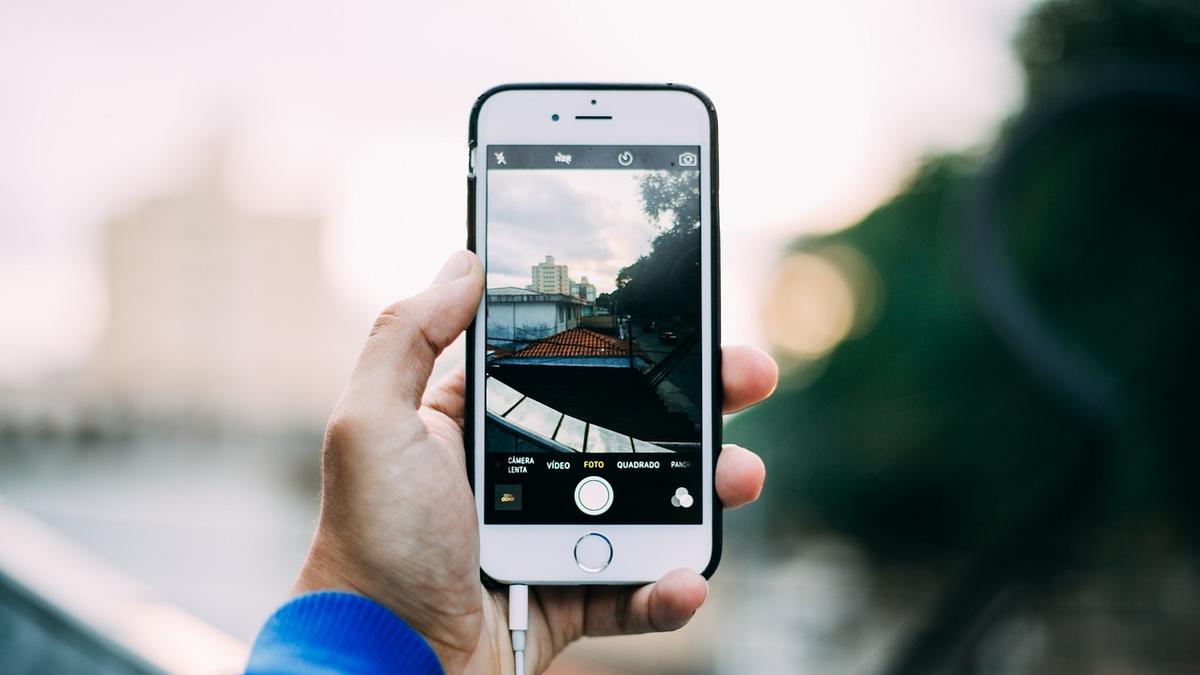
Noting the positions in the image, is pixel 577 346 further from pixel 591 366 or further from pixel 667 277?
pixel 667 277

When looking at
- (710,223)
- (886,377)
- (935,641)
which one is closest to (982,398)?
(886,377)

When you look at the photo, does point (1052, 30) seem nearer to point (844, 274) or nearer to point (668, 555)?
point (844, 274)

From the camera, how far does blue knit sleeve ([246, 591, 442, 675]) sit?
1155 mm

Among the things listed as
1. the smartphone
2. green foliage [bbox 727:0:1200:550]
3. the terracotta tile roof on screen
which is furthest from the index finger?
green foliage [bbox 727:0:1200:550]

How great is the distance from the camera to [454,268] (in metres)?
1.50

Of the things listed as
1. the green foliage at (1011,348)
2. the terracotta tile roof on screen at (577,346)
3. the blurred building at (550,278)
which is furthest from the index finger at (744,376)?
the green foliage at (1011,348)

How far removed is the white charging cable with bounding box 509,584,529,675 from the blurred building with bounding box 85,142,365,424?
3538 cm

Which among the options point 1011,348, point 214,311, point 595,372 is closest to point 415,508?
point 595,372

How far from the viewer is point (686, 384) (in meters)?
1.56

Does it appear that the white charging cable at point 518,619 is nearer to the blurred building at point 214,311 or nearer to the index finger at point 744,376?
the index finger at point 744,376

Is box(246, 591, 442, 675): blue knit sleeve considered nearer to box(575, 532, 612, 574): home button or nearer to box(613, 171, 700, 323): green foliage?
box(575, 532, 612, 574): home button

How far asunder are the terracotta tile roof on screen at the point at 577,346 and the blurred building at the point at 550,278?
8cm

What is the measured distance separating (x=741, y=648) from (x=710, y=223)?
207 inches

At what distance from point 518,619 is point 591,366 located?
1.44ft
